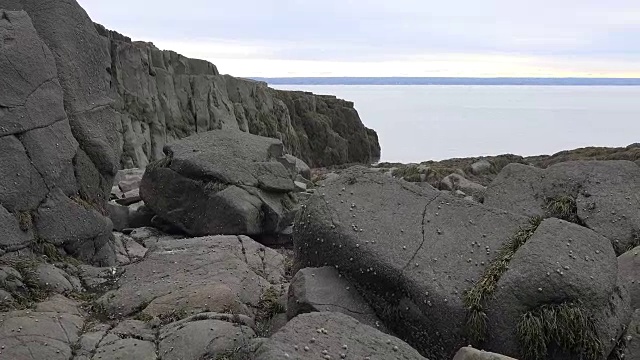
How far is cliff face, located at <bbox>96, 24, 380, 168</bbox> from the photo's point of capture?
1296 inches

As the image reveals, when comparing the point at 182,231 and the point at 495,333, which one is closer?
the point at 495,333

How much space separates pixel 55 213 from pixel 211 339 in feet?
14.0

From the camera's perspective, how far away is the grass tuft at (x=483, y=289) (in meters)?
6.89

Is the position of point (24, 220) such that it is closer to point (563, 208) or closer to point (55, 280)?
point (55, 280)

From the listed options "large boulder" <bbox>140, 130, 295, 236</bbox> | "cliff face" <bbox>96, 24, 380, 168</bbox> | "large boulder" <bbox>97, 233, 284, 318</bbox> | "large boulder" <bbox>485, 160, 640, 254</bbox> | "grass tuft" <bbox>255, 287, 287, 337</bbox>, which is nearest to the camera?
"grass tuft" <bbox>255, 287, 287, 337</bbox>

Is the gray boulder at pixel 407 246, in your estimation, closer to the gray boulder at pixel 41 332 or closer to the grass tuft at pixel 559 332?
the grass tuft at pixel 559 332

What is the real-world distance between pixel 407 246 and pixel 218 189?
7.79m

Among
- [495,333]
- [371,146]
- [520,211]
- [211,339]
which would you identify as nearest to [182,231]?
[520,211]

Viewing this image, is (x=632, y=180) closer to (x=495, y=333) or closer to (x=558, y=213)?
(x=558, y=213)

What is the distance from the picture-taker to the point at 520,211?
12.1 meters

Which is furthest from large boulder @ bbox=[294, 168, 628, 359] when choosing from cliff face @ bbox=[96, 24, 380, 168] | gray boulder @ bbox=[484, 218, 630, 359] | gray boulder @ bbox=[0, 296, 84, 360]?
cliff face @ bbox=[96, 24, 380, 168]

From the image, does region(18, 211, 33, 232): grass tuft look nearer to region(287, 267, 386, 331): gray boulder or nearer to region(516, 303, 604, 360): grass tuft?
region(287, 267, 386, 331): gray boulder

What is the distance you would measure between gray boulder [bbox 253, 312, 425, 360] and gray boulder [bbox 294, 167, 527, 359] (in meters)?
1.34

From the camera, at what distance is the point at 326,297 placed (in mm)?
7328
